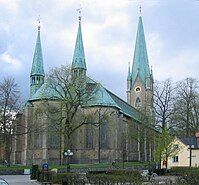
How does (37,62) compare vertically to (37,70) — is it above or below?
above

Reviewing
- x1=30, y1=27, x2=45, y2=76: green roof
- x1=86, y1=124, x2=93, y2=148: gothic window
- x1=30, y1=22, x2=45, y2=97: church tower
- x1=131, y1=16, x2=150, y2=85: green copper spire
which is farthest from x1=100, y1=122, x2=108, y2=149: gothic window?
x1=131, y1=16, x2=150, y2=85: green copper spire

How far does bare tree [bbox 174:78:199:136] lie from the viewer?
56.5 meters

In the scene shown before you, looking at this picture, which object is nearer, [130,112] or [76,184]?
[76,184]

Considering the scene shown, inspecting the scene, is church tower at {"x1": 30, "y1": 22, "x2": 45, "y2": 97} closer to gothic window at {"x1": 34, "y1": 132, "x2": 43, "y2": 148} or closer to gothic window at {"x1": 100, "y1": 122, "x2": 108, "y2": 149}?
gothic window at {"x1": 34, "y1": 132, "x2": 43, "y2": 148}

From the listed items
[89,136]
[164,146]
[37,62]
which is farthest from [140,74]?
[164,146]

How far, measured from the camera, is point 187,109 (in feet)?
188

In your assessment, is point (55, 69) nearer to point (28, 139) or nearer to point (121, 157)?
point (28, 139)

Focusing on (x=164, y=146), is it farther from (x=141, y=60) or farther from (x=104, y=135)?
(x=141, y=60)

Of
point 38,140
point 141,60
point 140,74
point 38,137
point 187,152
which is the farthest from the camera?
point 140,74

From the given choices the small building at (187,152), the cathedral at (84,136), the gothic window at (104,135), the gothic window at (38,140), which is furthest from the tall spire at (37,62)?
the small building at (187,152)

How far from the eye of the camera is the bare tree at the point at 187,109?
56472mm

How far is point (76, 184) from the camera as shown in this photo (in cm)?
2259

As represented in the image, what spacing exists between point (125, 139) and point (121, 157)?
11.8 ft

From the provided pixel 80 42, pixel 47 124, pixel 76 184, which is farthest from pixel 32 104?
pixel 76 184
